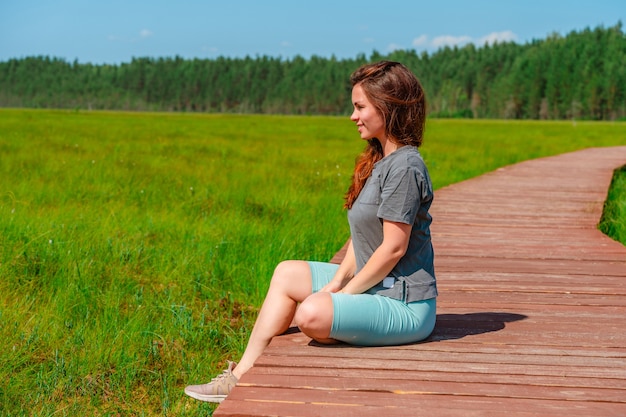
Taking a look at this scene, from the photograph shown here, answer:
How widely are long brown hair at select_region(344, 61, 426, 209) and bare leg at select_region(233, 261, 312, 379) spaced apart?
0.74m

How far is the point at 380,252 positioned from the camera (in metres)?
3.07

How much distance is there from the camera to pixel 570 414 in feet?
7.98

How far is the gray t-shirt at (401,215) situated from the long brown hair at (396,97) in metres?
0.08

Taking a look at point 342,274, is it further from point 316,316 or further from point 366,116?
point 366,116

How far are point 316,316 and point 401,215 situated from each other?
0.53m

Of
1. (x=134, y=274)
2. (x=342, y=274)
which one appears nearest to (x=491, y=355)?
(x=342, y=274)

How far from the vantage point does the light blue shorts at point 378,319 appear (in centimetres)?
305

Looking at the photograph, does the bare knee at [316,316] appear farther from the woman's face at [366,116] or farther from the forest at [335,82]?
the forest at [335,82]

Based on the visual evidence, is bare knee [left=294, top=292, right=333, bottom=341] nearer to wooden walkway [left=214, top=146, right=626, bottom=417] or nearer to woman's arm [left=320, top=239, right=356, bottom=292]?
wooden walkway [left=214, top=146, right=626, bottom=417]

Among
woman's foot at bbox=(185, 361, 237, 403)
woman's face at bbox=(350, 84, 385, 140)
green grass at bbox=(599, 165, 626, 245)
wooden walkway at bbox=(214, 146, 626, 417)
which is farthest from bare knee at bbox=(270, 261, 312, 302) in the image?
green grass at bbox=(599, 165, 626, 245)

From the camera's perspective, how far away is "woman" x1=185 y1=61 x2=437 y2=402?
10.1 ft

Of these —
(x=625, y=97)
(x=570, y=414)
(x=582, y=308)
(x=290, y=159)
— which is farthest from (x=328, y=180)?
(x=625, y=97)

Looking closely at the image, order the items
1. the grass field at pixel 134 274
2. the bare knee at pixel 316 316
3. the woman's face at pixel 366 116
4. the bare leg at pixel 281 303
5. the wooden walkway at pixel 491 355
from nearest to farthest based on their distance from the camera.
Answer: the wooden walkway at pixel 491 355
the bare knee at pixel 316 316
the woman's face at pixel 366 116
the bare leg at pixel 281 303
the grass field at pixel 134 274

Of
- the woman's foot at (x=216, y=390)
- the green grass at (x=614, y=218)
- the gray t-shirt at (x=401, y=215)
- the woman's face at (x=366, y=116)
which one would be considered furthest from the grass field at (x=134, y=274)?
the green grass at (x=614, y=218)
